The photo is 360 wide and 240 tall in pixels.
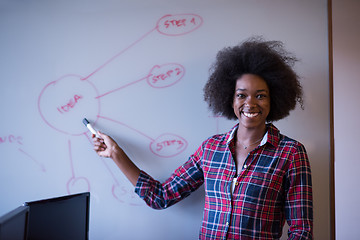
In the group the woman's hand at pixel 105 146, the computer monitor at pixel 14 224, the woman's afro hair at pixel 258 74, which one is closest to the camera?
the computer monitor at pixel 14 224

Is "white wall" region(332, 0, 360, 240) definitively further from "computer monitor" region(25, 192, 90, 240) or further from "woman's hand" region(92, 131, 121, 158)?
"computer monitor" region(25, 192, 90, 240)

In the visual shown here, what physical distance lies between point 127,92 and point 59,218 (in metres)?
0.56

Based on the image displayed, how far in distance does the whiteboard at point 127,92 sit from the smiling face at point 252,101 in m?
0.21

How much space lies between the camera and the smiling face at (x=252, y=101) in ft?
3.32

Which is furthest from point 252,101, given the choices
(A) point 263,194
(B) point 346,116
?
(B) point 346,116

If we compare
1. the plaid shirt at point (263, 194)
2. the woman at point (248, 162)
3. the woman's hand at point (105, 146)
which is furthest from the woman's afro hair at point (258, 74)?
the woman's hand at point (105, 146)

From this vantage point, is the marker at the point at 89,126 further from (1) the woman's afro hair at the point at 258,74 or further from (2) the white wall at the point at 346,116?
(2) the white wall at the point at 346,116

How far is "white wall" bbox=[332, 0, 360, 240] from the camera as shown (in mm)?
1243

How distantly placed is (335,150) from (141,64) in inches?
35.4

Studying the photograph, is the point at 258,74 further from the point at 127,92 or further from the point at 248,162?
the point at 127,92

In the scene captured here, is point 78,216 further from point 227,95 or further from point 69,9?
point 69,9

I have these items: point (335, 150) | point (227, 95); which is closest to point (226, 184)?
point (227, 95)

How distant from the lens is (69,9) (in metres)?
1.34

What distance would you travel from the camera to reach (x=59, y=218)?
102 cm
